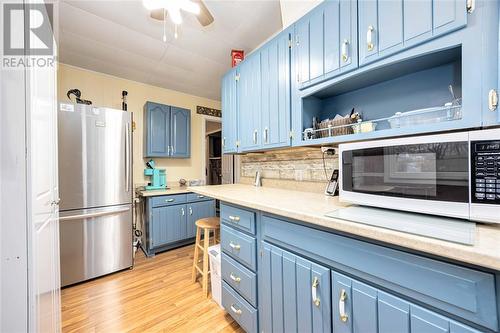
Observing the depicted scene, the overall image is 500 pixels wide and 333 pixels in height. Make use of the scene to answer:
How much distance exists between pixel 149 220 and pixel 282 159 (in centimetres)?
193

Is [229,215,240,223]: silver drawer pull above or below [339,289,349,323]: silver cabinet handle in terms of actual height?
above

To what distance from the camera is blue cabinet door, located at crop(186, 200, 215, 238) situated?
116 inches

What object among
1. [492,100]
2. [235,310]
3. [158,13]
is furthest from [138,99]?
[492,100]

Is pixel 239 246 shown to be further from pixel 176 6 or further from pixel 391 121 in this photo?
pixel 176 6

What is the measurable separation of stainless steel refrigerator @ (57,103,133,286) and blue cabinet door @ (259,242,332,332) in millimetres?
1862

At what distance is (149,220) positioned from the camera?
2600 millimetres

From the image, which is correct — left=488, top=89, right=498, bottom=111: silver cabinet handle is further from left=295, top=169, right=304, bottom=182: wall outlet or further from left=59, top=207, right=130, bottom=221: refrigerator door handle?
left=59, top=207, right=130, bottom=221: refrigerator door handle

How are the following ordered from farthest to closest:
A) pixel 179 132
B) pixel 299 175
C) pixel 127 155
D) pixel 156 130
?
1. pixel 179 132
2. pixel 156 130
3. pixel 127 155
4. pixel 299 175

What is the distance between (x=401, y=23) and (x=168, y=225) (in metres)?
2.98

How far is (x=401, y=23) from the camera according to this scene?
2.99ft

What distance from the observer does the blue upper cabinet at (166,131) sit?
2.97 metres

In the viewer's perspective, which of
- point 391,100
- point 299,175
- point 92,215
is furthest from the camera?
point 92,215

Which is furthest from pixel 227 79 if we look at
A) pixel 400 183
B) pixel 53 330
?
pixel 53 330

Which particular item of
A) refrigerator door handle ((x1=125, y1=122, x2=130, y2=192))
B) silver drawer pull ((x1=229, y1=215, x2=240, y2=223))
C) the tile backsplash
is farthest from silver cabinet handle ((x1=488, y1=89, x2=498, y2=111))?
refrigerator door handle ((x1=125, y1=122, x2=130, y2=192))
